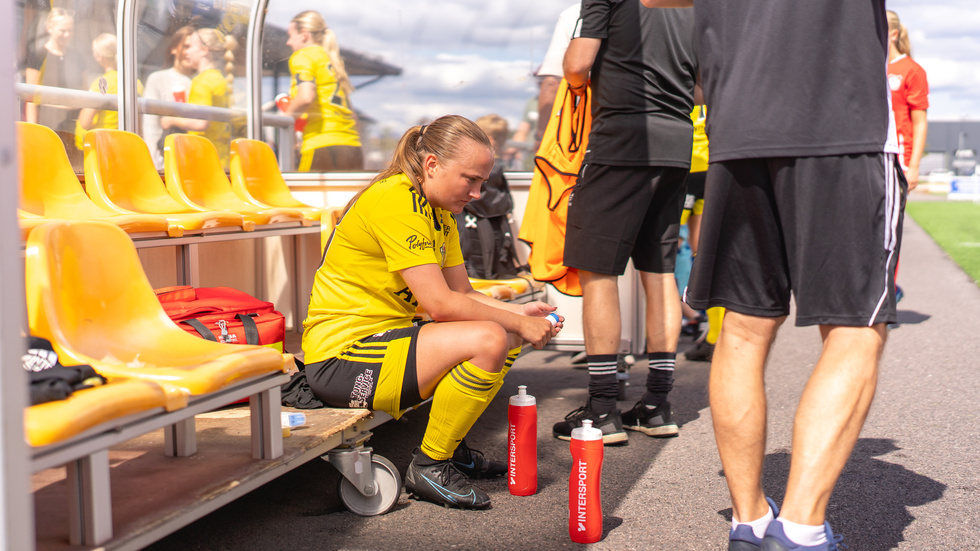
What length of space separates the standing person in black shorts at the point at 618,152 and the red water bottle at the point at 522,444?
63 centimetres

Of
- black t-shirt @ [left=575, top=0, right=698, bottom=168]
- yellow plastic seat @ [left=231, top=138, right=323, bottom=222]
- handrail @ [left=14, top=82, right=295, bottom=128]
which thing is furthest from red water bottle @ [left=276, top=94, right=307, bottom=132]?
black t-shirt @ [left=575, top=0, right=698, bottom=168]

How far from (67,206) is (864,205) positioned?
3125 mm

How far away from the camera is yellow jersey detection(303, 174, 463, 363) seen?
106 inches

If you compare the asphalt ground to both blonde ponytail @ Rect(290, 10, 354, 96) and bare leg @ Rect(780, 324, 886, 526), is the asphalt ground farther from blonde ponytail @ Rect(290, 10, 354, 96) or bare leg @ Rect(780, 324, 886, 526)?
blonde ponytail @ Rect(290, 10, 354, 96)

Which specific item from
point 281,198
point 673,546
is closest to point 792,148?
point 673,546

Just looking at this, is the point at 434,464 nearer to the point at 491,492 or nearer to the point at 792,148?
the point at 491,492

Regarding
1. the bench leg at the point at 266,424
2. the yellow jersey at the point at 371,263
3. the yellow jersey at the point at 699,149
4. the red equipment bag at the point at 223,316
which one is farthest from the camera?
the yellow jersey at the point at 699,149

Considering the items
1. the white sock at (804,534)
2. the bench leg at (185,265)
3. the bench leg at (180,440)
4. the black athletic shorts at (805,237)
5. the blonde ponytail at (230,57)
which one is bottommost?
the white sock at (804,534)

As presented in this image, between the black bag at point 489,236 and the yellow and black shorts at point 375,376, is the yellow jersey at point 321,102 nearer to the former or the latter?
the black bag at point 489,236

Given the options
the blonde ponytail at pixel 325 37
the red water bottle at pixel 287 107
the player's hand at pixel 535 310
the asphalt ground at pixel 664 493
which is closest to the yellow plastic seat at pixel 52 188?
the asphalt ground at pixel 664 493

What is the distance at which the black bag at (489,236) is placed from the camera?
5.16m

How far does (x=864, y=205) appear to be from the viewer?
6.25 ft

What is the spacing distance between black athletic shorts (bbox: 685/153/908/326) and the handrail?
2880 millimetres

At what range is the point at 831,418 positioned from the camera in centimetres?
190
